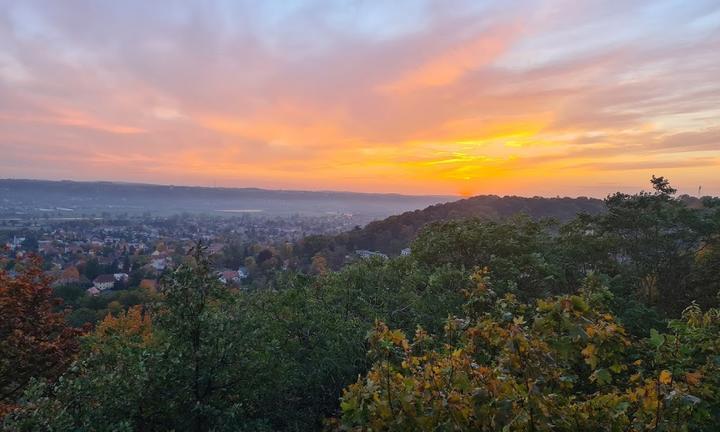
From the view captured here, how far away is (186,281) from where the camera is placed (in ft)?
19.1

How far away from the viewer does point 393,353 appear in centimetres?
429

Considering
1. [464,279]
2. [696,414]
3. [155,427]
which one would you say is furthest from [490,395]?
[464,279]

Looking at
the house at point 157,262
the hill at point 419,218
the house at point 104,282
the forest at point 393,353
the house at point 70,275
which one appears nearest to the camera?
the forest at point 393,353

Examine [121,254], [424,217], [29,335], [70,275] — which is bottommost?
[121,254]

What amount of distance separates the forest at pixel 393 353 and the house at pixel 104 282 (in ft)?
117

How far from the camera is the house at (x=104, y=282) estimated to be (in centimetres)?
4297

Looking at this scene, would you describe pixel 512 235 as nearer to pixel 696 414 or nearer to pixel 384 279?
pixel 384 279

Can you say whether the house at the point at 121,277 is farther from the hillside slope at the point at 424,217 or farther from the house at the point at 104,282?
the hillside slope at the point at 424,217

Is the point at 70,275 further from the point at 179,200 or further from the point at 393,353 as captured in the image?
the point at 179,200

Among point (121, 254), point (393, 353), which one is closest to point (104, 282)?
point (121, 254)

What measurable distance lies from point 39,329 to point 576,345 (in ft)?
37.3

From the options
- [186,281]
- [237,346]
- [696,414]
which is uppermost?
[186,281]

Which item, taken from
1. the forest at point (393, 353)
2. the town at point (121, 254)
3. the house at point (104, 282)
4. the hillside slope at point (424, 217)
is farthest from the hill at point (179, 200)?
the forest at point (393, 353)

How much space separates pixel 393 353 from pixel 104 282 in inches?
1905
